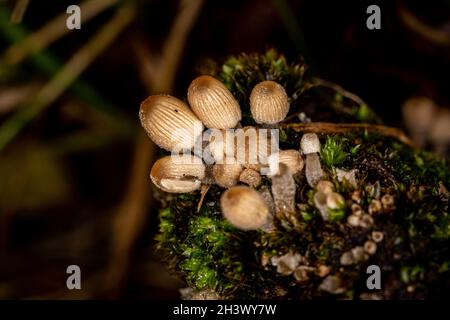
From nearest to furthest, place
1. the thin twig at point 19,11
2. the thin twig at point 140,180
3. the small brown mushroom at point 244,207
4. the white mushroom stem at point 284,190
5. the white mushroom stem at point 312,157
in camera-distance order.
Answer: the small brown mushroom at point 244,207 → the white mushroom stem at point 284,190 → the white mushroom stem at point 312,157 → the thin twig at point 19,11 → the thin twig at point 140,180

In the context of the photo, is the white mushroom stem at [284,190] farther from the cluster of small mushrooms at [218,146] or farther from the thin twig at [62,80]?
the thin twig at [62,80]

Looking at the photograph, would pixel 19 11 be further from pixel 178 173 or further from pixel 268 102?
pixel 268 102

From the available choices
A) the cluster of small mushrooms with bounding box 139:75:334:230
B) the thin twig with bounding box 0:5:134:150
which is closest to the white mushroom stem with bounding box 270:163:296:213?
the cluster of small mushrooms with bounding box 139:75:334:230

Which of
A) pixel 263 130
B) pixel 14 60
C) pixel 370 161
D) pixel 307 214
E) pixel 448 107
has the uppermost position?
pixel 14 60

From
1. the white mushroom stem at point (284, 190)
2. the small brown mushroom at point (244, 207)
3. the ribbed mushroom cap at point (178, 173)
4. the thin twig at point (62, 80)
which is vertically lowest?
the small brown mushroom at point (244, 207)

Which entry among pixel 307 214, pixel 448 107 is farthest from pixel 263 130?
pixel 448 107

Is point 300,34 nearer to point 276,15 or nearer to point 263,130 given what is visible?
point 276,15

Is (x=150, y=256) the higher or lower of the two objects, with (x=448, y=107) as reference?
lower

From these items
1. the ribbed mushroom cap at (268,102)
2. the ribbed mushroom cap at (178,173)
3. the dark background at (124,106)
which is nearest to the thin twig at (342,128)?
the ribbed mushroom cap at (268,102)
